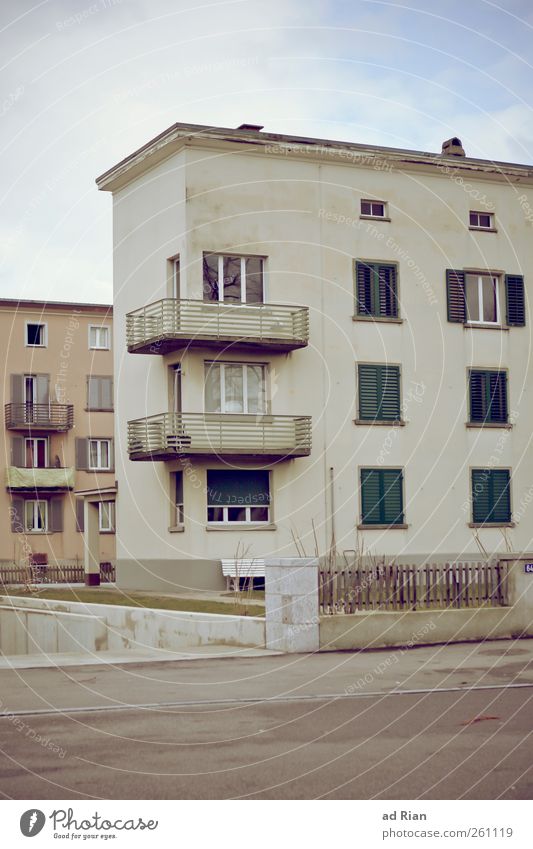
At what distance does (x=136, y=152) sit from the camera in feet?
126

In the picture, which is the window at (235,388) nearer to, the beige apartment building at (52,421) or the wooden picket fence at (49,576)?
the wooden picket fence at (49,576)

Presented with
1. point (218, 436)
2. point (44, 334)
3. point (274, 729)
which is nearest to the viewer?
point (274, 729)

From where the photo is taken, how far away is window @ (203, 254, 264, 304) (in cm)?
3644

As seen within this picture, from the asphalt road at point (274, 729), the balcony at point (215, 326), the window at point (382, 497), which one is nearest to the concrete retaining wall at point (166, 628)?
the asphalt road at point (274, 729)

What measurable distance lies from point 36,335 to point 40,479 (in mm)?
6840

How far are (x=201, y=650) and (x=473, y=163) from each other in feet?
79.6

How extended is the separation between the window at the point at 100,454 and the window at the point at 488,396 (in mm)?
27256

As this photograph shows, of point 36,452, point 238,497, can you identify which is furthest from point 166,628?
point 36,452

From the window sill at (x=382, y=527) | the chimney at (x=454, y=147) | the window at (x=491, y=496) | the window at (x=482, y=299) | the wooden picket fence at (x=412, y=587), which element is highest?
the chimney at (x=454, y=147)

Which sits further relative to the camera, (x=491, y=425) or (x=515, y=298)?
(x=515, y=298)

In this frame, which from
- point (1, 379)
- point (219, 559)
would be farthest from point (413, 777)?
point (1, 379)

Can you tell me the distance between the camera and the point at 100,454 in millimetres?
63562

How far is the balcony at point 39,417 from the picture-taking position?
2398 inches

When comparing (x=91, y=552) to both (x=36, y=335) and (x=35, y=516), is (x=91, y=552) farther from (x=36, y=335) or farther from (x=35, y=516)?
(x=36, y=335)
